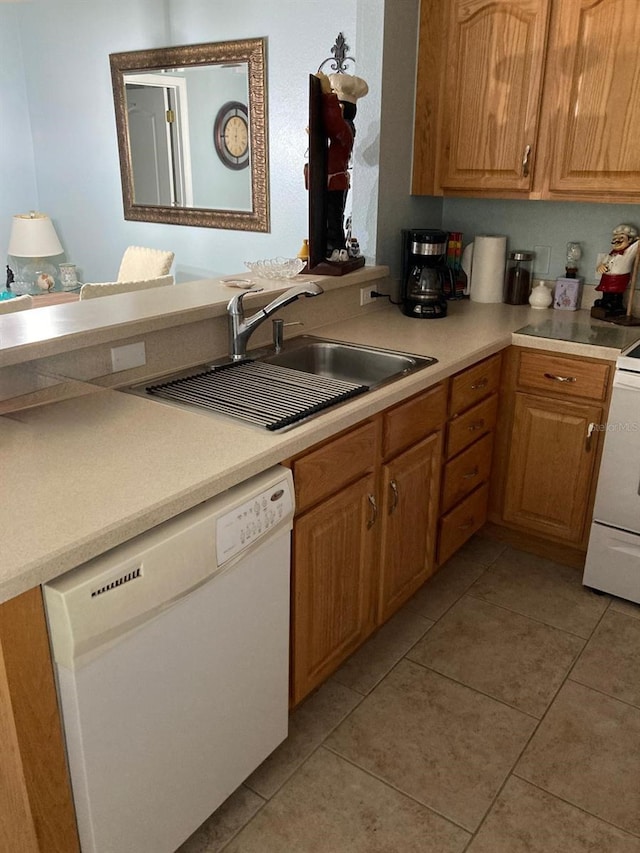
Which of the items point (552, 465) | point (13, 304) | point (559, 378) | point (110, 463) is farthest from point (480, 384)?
point (13, 304)

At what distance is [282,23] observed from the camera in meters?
3.79

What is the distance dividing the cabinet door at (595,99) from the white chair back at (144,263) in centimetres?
247

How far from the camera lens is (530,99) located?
2.63 m

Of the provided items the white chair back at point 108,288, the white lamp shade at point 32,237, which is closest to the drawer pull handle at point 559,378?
Answer: the white chair back at point 108,288

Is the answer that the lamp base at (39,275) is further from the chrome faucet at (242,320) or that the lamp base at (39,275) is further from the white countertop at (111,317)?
the chrome faucet at (242,320)

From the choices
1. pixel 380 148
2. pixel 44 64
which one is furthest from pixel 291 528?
pixel 44 64

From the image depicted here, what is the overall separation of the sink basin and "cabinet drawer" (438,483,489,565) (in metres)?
0.59

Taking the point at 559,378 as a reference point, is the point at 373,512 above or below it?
below

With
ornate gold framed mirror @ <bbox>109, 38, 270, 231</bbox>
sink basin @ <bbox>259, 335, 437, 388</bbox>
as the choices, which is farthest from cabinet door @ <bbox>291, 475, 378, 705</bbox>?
ornate gold framed mirror @ <bbox>109, 38, 270, 231</bbox>

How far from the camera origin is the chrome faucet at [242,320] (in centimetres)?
203

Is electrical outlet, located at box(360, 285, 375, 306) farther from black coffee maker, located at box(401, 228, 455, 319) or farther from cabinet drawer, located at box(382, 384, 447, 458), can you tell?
cabinet drawer, located at box(382, 384, 447, 458)

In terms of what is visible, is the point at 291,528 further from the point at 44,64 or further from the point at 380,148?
the point at 44,64

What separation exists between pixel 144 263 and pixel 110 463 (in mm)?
3275
